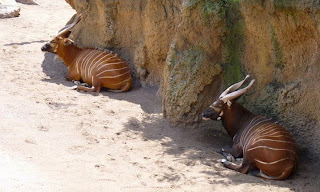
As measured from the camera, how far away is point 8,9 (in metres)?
12.2

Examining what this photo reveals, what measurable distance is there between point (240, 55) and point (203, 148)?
1268 mm

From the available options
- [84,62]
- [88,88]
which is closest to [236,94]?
[88,88]

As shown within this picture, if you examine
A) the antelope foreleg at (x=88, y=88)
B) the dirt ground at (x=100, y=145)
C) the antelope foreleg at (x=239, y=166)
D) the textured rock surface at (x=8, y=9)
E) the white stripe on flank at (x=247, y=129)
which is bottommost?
the antelope foreleg at (x=88, y=88)

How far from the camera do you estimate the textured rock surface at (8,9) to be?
12.1m

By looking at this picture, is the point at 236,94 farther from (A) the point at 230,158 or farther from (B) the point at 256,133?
(A) the point at 230,158

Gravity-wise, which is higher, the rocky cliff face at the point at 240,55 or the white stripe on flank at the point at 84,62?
the rocky cliff face at the point at 240,55

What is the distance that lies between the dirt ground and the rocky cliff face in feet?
1.36

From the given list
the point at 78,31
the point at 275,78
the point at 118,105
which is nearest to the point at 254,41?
the point at 275,78

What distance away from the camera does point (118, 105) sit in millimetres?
7539

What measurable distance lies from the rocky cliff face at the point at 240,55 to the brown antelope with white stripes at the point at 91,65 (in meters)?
0.44

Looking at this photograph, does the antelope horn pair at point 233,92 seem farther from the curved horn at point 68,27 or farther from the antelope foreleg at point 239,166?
the curved horn at point 68,27

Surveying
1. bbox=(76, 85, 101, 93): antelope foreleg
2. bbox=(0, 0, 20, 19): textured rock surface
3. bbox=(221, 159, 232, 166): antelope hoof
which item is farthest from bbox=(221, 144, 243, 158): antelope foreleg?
bbox=(0, 0, 20, 19): textured rock surface

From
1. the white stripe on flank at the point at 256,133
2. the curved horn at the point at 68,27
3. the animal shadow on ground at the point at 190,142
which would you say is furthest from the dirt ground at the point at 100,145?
the curved horn at the point at 68,27

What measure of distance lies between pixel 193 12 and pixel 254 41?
85 centimetres
